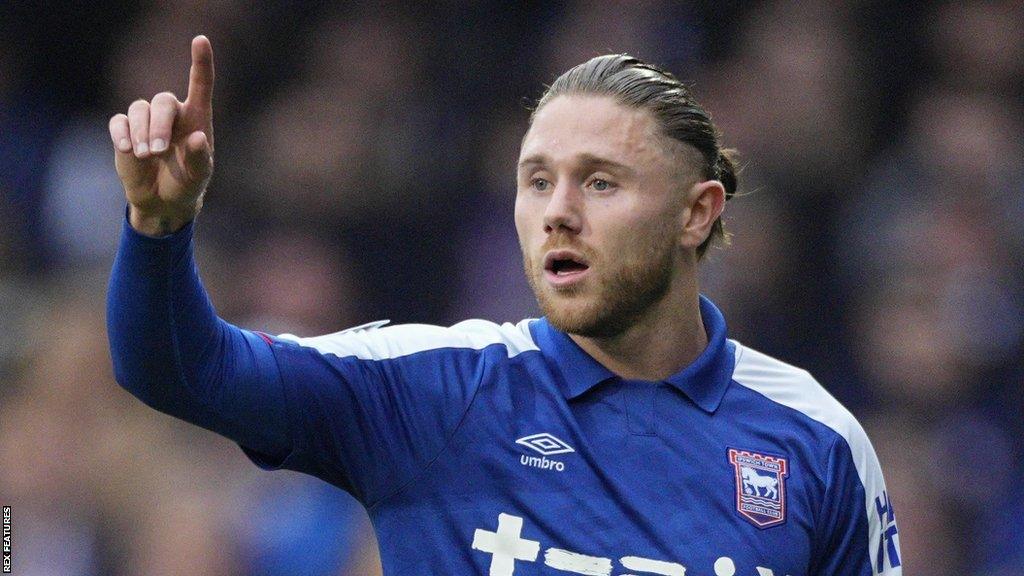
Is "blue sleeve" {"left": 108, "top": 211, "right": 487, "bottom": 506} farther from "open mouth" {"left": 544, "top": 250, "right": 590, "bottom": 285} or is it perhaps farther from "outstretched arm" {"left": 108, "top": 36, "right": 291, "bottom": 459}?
"open mouth" {"left": 544, "top": 250, "right": 590, "bottom": 285}

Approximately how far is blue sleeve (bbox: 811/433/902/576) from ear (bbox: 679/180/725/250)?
56 centimetres

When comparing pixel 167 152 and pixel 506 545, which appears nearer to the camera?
pixel 167 152

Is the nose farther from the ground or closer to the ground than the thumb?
closer to the ground

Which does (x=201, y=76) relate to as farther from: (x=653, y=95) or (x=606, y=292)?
(x=653, y=95)

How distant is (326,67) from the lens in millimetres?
7012

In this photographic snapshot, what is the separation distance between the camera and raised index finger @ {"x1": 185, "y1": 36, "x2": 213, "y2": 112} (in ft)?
7.80

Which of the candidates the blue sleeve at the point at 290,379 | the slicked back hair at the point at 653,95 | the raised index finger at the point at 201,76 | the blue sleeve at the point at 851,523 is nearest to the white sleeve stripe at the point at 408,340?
the blue sleeve at the point at 290,379

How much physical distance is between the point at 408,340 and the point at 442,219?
12.7ft

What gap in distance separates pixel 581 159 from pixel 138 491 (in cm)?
329

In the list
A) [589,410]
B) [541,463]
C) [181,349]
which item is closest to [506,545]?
[541,463]

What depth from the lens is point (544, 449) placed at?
9.45 ft

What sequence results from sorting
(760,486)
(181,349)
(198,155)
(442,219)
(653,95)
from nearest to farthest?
(198,155), (181,349), (760,486), (653,95), (442,219)

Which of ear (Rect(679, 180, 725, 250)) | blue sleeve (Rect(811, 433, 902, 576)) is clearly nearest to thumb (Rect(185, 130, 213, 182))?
ear (Rect(679, 180, 725, 250))

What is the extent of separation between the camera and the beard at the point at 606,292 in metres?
2.95
